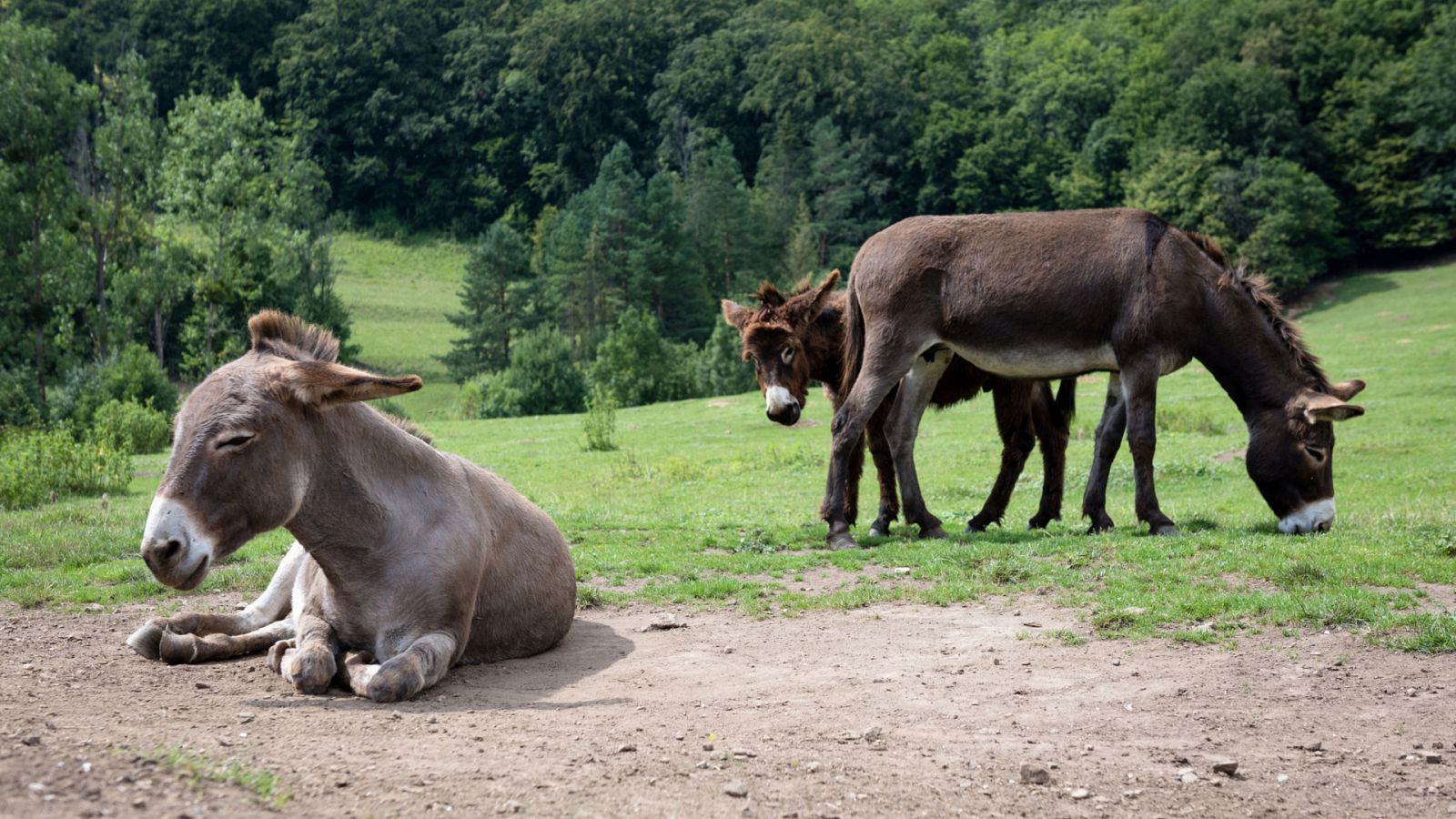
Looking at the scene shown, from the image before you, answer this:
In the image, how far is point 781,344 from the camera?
1288 centimetres

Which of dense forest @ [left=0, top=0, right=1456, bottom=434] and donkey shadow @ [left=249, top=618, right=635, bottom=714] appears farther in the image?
dense forest @ [left=0, top=0, right=1456, bottom=434]

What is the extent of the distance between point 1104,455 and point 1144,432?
76 cm

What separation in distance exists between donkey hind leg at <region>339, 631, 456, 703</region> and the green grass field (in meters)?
2.98

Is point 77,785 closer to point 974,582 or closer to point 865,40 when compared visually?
point 974,582

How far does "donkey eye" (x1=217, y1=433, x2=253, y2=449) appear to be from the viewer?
5734mm

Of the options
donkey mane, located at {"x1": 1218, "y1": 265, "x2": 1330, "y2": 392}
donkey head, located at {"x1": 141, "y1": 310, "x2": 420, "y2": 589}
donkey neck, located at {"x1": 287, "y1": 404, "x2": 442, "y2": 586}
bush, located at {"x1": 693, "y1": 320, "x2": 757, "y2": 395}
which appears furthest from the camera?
bush, located at {"x1": 693, "y1": 320, "x2": 757, "y2": 395}

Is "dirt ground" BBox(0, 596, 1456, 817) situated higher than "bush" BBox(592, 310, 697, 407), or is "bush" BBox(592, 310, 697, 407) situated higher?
"dirt ground" BBox(0, 596, 1456, 817)

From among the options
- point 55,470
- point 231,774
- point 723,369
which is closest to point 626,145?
point 723,369

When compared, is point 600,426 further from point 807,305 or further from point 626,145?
point 626,145

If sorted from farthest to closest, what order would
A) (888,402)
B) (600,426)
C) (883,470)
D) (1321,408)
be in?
1. (600,426)
2. (883,470)
3. (888,402)
4. (1321,408)

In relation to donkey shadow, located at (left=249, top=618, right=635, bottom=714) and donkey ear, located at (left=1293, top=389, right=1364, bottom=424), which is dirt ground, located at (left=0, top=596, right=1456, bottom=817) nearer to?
donkey shadow, located at (left=249, top=618, right=635, bottom=714)

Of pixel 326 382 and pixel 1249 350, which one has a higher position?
pixel 326 382

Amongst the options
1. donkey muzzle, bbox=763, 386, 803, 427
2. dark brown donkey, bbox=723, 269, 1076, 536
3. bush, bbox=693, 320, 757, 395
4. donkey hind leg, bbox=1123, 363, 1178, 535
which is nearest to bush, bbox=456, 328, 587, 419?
bush, bbox=693, 320, 757, 395

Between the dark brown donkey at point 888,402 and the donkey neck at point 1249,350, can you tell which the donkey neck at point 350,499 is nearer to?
the dark brown donkey at point 888,402
